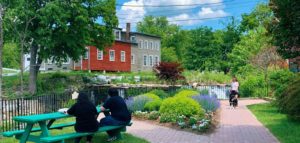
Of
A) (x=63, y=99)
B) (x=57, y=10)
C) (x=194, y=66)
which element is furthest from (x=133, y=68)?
(x=63, y=99)

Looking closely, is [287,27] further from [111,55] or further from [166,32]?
[166,32]

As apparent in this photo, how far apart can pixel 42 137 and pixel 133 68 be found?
2009 inches

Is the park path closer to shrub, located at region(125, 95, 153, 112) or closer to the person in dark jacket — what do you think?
the person in dark jacket

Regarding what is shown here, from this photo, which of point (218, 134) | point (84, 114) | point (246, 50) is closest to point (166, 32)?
point (246, 50)

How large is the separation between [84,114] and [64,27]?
Answer: 1737 centimetres

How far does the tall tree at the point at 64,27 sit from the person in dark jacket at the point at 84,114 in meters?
16.4

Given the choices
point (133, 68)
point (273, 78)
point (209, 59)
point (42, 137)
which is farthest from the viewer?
point (209, 59)

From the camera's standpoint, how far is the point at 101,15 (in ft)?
101

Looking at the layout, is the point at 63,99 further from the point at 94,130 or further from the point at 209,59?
the point at 209,59

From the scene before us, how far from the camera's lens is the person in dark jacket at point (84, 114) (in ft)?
31.0

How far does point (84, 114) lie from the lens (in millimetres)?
9469

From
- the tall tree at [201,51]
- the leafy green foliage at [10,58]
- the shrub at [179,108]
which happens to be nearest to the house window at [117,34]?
the tall tree at [201,51]

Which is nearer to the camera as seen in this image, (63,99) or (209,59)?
(63,99)

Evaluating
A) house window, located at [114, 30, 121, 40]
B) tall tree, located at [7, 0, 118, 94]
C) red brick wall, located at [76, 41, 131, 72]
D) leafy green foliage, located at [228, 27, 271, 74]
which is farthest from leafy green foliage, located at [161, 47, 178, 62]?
tall tree, located at [7, 0, 118, 94]
